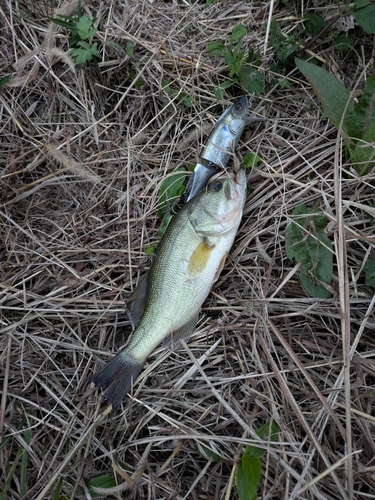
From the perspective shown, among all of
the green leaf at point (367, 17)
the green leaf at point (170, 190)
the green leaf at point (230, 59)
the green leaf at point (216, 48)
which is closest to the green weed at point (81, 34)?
the green leaf at point (216, 48)

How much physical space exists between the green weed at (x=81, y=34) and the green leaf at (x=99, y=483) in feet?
9.01

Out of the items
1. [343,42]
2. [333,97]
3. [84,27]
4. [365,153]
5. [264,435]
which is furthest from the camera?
[84,27]

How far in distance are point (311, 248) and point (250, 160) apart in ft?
2.32

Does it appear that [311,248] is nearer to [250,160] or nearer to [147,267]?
[250,160]

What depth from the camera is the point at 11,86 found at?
3092 millimetres

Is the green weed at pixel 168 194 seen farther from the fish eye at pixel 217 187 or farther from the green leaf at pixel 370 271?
the green leaf at pixel 370 271

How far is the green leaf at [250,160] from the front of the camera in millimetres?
2551

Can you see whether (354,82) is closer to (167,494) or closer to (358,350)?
(358,350)

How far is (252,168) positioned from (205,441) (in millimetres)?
1673

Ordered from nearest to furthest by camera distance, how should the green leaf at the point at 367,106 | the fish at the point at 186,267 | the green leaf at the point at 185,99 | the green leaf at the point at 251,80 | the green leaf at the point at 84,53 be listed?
the green leaf at the point at 367,106 → the fish at the point at 186,267 → the green leaf at the point at 251,80 → the green leaf at the point at 185,99 → the green leaf at the point at 84,53

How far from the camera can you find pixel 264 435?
2.11m

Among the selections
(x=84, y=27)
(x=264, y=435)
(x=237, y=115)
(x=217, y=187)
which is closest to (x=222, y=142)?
(x=237, y=115)

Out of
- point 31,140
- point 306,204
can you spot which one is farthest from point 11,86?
point 306,204

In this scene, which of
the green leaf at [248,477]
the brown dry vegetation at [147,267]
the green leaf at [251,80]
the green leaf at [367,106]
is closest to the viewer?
the green leaf at [248,477]
